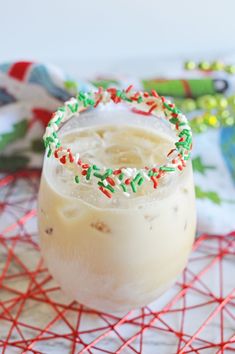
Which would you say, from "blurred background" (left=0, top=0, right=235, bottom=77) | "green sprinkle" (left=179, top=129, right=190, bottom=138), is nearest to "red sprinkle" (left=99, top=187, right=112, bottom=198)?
"green sprinkle" (left=179, top=129, right=190, bottom=138)

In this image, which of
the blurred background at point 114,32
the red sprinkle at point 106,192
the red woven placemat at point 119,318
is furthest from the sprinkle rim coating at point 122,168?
the blurred background at point 114,32

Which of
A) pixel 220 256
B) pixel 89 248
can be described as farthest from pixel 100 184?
pixel 220 256

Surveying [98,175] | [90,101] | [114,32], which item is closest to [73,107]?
[90,101]

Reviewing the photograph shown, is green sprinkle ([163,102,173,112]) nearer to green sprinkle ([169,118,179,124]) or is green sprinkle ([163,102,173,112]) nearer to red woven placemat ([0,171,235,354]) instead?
green sprinkle ([169,118,179,124])

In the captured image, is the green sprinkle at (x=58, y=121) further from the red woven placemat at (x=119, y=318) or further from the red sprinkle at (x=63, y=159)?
the red woven placemat at (x=119, y=318)

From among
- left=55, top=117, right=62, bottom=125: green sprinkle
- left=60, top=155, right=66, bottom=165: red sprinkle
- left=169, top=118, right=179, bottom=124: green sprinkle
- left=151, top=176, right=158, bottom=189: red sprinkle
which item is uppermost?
left=169, top=118, right=179, bottom=124: green sprinkle

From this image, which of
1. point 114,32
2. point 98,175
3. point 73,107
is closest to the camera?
point 98,175

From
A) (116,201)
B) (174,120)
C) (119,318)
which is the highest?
(174,120)

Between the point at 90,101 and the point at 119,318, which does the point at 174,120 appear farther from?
the point at 119,318
